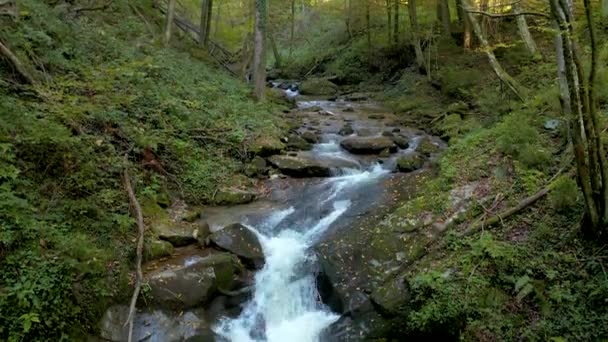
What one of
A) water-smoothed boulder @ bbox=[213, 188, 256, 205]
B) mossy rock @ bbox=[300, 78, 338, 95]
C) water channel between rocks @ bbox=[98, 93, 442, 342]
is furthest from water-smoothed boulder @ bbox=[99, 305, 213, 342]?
mossy rock @ bbox=[300, 78, 338, 95]

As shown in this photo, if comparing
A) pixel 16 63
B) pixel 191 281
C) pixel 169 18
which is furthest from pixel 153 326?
pixel 169 18

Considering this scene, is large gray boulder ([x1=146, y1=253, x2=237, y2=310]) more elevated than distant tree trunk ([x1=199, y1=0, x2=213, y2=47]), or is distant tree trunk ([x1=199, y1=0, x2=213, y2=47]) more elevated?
distant tree trunk ([x1=199, y1=0, x2=213, y2=47])

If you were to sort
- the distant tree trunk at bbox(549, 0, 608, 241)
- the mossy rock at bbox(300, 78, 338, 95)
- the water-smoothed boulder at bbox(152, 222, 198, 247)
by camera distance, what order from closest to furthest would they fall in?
the distant tree trunk at bbox(549, 0, 608, 241)
the water-smoothed boulder at bbox(152, 222, 198, 247)
the mossy rock at bbox(300, 78, 338, 95)

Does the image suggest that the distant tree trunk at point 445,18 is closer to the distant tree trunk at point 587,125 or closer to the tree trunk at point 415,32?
the tree trunk at point 415,32

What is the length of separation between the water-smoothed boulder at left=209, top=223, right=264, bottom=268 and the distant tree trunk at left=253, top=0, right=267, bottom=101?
820 centimetres

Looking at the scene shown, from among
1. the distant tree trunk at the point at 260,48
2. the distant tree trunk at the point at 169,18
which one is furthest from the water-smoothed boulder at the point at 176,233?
the distant tree trunk at the point at 169,18

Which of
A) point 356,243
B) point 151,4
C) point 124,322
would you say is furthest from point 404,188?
point 151,4

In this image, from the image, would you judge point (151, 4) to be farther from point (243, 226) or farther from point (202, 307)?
point (202, 307)

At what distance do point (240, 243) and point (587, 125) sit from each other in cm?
512

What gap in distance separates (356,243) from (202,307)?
8.59 ft

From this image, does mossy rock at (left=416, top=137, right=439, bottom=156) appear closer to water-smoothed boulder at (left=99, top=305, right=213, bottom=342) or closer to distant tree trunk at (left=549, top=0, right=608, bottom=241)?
distant tree trunk at (left=549, top=0, right=608, bottom=241)

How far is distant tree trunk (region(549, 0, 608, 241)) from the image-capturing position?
4.71m

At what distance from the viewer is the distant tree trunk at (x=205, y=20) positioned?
1747 cm

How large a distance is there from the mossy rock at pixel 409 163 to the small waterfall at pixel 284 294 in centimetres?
258
